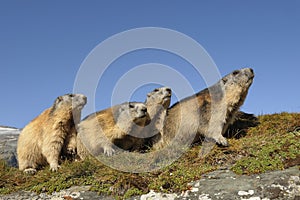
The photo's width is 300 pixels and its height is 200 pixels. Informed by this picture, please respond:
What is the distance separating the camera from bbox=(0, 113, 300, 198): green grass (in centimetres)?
795

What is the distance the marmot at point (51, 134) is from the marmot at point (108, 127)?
14.0 inches

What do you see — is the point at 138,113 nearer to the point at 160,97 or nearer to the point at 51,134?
the point at 160,97

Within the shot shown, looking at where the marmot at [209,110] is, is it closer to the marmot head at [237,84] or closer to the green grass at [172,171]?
the marmot head at [237,84]

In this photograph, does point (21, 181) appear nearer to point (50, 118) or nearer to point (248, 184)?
point (50, 118)

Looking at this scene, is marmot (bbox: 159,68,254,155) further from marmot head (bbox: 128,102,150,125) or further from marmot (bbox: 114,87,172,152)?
marmot head (bbox: 128,102,150,125)

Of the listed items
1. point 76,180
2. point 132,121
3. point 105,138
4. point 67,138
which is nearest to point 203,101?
point 132,121

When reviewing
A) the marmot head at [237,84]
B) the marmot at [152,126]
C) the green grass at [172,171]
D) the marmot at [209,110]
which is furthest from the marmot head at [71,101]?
the marmot head at [237,84]

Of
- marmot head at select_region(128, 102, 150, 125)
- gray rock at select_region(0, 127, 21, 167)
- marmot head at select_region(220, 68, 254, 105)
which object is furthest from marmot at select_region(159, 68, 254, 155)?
gray rock at select_region(0, 127, 21, 167)

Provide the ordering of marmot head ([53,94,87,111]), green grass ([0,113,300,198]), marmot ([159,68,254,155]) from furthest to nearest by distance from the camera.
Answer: marmot head ([53,94,87,111]) → marmot ([159,68,254,155]) → green grass ([0,113,300,198])

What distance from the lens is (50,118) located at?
12711 mm

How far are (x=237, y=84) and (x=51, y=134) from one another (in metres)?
6.10

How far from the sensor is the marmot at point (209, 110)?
12461 mm

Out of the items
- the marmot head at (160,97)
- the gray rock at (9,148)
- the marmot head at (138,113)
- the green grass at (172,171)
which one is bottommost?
the green grass at (172,171)

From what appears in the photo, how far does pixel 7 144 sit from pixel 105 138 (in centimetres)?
487
